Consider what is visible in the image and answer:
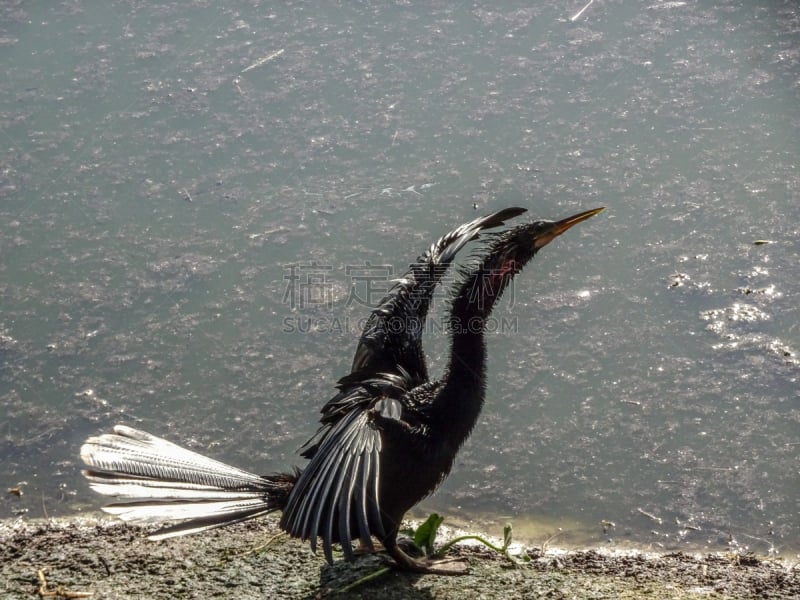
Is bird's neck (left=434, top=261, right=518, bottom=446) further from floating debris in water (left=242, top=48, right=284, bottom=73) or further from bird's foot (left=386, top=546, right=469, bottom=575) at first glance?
floating debris in water (left=242, top=48, right=284, bottom=73)

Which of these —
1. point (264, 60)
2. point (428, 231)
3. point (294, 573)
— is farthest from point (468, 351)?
point (264, 60)

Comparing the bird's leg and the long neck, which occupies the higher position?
the long neck

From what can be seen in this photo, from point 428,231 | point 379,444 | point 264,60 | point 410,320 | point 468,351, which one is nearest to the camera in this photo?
point 379,444

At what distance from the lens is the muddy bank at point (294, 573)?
3092 millimetres

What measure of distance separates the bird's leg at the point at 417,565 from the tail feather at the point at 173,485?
42 cm

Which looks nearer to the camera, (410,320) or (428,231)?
(410,320)

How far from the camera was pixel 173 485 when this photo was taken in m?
3.22

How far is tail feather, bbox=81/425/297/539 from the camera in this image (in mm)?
3086

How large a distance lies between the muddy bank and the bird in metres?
0.18

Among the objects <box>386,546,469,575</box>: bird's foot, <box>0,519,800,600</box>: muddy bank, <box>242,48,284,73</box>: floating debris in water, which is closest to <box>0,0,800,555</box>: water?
<box>242,48,284,73</box>: floating debris in water

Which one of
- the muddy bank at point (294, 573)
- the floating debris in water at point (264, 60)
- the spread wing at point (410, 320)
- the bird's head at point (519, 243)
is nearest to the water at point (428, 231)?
the floating debris in water at point (264, 60)

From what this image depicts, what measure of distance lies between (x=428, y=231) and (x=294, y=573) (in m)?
2.26

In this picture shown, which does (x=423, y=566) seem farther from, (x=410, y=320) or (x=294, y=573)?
(x=410, y=320)

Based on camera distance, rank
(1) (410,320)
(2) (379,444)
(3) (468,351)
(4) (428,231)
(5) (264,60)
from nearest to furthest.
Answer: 1. (2) (379,444)
2. (3) (468,351)
3. (1) (410,320)
4. (4) (428,231)
5. (5) (264,60)
